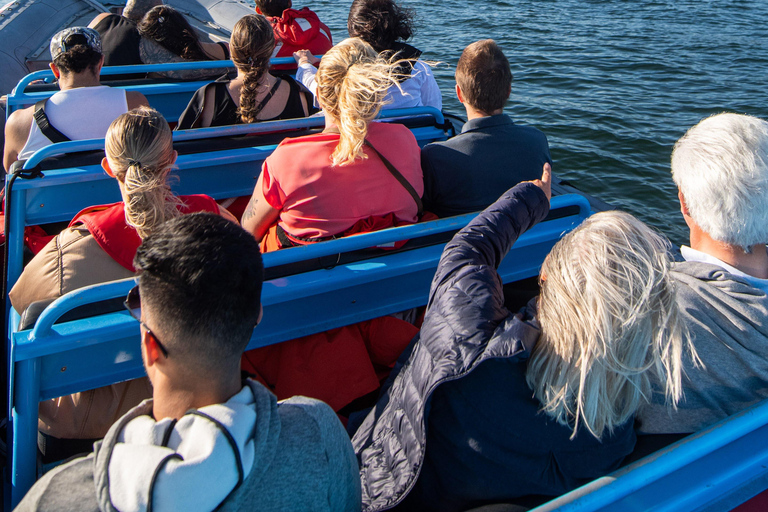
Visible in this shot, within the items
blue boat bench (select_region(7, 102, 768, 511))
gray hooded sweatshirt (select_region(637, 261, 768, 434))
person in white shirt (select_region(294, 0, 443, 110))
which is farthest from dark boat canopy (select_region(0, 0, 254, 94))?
gray hooded sweatshirt (select_region(637, 261, 768, 434))

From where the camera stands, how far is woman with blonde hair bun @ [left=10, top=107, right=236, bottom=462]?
5.57 ft

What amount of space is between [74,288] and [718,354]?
168 centimetres

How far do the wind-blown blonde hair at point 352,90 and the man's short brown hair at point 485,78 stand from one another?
46cm

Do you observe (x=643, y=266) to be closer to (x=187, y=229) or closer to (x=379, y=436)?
(x=379, y=436)

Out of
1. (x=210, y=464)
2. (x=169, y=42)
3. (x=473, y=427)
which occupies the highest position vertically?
(x=169, y=42)

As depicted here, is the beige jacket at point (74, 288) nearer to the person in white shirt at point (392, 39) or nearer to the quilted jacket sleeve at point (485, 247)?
the quilted jacket sleeve at point (485, 247)

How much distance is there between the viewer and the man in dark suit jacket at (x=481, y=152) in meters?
2.27

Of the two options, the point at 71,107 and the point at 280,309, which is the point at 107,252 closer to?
the point at 280,309

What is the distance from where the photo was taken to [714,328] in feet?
4.43

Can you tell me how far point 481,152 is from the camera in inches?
88.9

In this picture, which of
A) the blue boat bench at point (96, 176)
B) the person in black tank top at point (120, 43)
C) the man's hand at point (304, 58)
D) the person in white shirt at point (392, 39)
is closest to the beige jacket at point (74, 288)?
the blue boat bench at point (96, 176)

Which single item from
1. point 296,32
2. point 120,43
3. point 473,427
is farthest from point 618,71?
point 473,427

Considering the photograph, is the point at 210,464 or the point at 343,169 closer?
the point at 210,464

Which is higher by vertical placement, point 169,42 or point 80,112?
point 169,42
